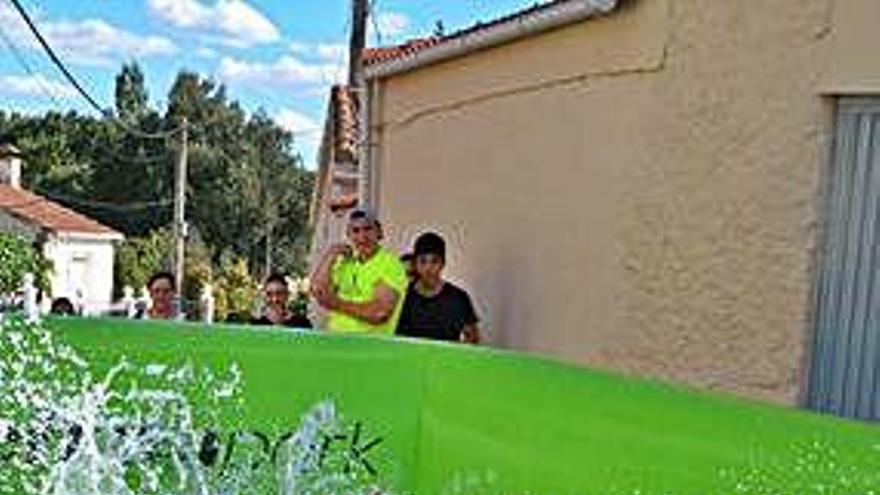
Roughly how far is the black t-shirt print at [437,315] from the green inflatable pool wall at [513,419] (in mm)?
3674

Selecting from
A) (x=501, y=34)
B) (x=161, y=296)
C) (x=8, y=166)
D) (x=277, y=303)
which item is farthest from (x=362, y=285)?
(x=8, y=166)

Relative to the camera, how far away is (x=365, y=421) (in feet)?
11.7

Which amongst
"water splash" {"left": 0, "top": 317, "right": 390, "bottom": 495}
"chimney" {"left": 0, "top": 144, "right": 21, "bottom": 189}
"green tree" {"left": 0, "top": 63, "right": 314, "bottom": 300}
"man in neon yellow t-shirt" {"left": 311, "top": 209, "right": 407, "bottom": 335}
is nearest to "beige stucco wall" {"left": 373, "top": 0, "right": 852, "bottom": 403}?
"man in neon yellow t-shirt" {"left": 311, "top": 209, "right": 407, "bottom": 335}

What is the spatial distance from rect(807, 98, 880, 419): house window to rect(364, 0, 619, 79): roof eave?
6.22ft

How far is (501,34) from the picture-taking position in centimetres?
891

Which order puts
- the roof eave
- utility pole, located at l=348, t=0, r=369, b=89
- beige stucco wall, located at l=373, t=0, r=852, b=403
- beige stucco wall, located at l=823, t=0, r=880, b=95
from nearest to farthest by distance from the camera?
beige stucco wall, located at l=823, t=0, r=880, b=95 → beige stucco wall, located at l=373, t=0, r=852, b=403 → the roof eave → utility pole, located at l=348, t=0, r=369, b=89

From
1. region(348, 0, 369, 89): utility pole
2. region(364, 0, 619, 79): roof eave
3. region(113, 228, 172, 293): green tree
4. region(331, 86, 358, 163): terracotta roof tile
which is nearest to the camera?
region(364, 0, 619, 79): roof eave

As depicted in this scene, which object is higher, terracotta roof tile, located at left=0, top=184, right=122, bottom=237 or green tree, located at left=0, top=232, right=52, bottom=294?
terracotta roof tile, located at left=0, top=184, right=122, bottom=237

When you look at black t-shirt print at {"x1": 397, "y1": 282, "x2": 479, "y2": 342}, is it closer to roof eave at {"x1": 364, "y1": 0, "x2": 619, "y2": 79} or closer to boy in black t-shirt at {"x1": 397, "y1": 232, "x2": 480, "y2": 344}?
boy in black t-shirt at {"x1": 397, "y1": 232, "x2": 480, "y2": 344}

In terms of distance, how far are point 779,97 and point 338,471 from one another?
3.12 m

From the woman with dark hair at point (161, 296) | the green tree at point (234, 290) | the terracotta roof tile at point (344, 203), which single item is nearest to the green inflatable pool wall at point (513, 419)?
the woman with dark hair at point (161, 296)

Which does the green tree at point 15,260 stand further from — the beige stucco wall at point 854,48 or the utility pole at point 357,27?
the beige stucco wall at point 854,48

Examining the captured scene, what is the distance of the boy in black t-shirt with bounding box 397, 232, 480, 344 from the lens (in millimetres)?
7387

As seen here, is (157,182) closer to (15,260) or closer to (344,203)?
(15,260)
